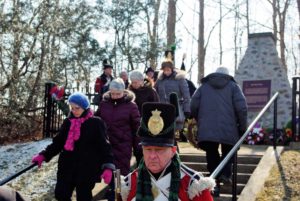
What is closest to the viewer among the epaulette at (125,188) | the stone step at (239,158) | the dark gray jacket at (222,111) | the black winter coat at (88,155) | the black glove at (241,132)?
the epaulette at (125,188)

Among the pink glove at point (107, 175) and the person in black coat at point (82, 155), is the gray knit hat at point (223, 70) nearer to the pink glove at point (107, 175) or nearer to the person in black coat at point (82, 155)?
the person in black coat at point (82, 155)

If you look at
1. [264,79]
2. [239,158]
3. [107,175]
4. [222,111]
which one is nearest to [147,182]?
[107,175]

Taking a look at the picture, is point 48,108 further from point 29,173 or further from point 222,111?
point 222,111

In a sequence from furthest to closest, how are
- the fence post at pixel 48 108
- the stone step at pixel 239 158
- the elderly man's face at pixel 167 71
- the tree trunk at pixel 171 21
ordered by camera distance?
the tree trunk at pixel 171 21
the fence post at pixel 48 108
the stone step at pixel 239 158
the elderly man's face at pixel 167 71

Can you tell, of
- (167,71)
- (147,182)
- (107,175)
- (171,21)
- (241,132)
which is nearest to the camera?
(147,182)

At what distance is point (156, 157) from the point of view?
2549mm

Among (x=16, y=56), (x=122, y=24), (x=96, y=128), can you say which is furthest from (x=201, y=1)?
(x=96, y=128)

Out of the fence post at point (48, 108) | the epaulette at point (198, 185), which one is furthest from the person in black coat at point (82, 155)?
the fence post at point (48, 108)

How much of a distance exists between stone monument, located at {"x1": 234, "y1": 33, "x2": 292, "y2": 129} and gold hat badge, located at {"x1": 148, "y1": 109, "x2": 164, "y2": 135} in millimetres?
11559

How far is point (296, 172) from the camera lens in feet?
23.8

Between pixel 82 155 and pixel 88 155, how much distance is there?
7 centimetres

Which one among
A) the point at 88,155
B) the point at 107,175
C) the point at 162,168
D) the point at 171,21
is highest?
the point at 171,21

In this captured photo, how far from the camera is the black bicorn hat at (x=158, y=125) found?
101 inches

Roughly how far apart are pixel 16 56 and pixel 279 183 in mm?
9525
